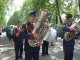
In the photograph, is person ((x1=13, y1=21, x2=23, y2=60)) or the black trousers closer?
the black trousers

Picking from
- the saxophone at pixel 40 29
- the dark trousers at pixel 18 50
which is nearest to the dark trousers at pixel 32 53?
the saxophone at pixel 40 29

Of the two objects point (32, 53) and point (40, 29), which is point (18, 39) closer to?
point (32, 53)

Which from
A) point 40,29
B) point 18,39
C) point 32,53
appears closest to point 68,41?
point 32,53

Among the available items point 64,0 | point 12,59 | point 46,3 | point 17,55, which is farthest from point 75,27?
point 64,0

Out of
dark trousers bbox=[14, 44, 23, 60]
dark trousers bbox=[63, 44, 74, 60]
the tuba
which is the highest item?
the tuba

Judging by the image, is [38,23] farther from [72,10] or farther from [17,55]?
[72,10]

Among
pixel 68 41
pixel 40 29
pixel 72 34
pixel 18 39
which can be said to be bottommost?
pixel 18 39

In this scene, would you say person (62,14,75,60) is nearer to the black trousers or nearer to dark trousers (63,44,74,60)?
dark trousers (63,44,74,60)

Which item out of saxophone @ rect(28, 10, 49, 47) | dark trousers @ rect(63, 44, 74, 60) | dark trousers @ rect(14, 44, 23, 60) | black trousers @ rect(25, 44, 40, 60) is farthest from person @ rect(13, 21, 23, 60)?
saxophone @ rect(28, 10, 49, 47)

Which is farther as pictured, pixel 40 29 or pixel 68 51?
pixel 68 51

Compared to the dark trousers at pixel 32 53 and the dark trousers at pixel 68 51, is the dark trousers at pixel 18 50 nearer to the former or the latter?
the dark trousers at pixel 68 51

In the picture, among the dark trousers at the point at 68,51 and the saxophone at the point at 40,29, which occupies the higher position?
the saxophone at the point at 40,29

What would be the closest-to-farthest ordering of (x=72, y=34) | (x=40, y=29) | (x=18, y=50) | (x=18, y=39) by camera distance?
(x=40, y=29)
(x=72, y=34)
(x=18, y=39)
(x=18, y=50)

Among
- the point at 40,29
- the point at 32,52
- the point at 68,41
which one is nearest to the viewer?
the point at 40,29
